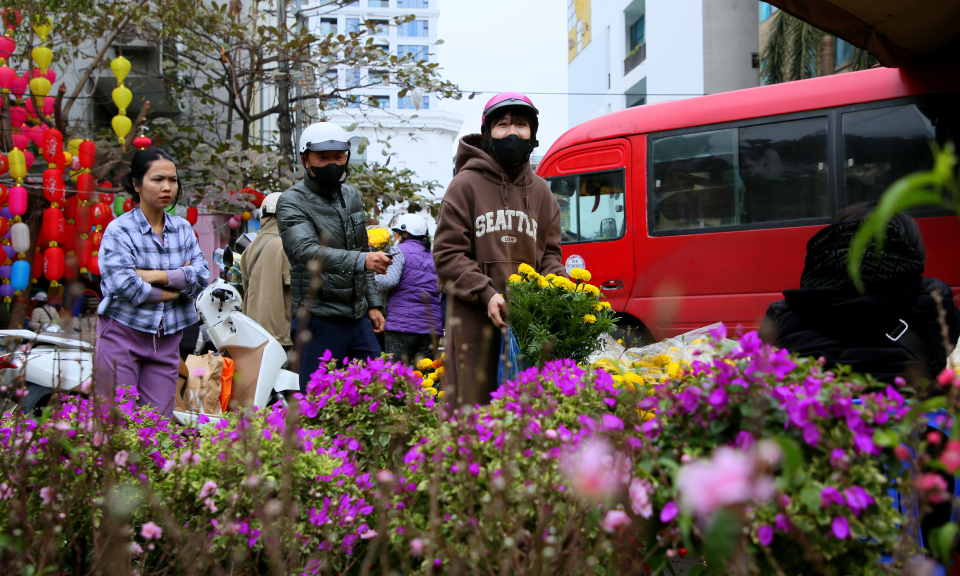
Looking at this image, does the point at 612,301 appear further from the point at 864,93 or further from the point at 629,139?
the point at 864,93

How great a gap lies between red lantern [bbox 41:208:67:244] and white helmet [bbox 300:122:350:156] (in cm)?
529

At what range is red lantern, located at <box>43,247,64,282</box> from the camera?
25.1 ft

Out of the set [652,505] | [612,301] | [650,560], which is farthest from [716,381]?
[612,301]

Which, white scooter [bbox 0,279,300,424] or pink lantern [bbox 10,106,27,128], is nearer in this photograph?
white scooter [bbox 0,279,300,424]

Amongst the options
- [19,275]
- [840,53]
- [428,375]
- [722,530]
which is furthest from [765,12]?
[722,530]

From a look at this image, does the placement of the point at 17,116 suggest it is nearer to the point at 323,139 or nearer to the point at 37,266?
the point at 37,266

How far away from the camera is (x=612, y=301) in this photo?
7.14 meters

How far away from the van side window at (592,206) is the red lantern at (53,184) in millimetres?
5296

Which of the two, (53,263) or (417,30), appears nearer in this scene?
(53,263)

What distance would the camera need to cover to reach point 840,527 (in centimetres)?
127

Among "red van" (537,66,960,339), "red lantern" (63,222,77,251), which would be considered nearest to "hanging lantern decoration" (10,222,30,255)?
"red lantern" (63,222,77,251)

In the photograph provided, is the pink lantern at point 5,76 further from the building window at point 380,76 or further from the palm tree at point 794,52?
the palm tree at point 794,52

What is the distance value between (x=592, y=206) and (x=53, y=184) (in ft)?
18.5

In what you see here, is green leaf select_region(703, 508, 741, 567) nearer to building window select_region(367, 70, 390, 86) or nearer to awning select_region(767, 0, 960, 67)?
awning select_region(767, 0, 960, 67)
